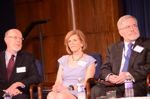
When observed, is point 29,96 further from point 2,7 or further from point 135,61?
point 2,7

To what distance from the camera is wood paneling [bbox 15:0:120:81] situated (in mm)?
7508

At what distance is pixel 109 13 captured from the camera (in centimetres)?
746

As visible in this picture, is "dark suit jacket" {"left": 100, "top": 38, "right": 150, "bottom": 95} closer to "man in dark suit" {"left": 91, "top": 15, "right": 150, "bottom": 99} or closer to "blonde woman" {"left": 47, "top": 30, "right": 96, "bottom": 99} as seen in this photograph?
"man in dark suit" {"left": 91, "top": 15, "right": 150, "bottom": 99}

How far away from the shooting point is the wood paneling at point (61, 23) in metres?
7.51

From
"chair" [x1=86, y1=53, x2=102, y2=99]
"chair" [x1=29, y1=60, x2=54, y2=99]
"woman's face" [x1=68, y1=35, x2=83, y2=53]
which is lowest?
"chair" [x1=29, y1=60, x2=54, y2=99]

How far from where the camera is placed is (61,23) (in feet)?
26.1

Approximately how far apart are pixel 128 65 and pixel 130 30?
43cm

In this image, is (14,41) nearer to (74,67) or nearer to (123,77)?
(74,67)

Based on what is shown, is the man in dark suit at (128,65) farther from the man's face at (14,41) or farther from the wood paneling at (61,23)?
the wood paneling at (61,23)

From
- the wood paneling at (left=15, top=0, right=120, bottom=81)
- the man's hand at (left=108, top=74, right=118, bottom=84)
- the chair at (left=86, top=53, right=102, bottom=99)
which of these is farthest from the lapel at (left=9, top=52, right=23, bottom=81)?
the wood paneling at (left=15, top=0, right=120, bottom=81)

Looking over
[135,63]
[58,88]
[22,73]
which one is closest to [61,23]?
[22,73]

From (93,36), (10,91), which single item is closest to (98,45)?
(93,36)

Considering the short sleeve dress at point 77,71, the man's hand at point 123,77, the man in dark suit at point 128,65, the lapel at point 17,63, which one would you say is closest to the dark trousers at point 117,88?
the man in dark suit at point 128,65

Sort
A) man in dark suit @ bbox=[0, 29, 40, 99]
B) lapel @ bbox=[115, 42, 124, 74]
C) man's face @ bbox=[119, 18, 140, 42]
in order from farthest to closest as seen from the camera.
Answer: man in dark suit @ bbox=[0, 29, 40, 99] → lapel @ bbox=[115, 42, 124, 74] → man's face @ bbox=[119, 18, 140, 42]
